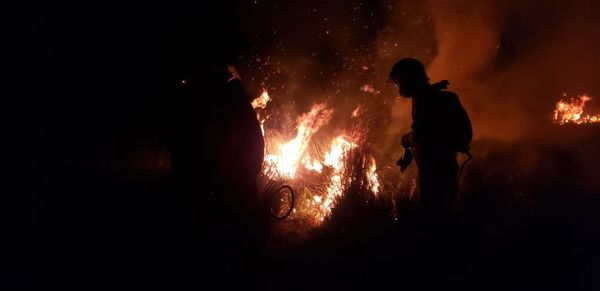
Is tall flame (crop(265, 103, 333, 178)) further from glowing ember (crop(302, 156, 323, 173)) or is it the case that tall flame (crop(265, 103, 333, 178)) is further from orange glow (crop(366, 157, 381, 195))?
orange glow (crop(366, 157, 381, 195))

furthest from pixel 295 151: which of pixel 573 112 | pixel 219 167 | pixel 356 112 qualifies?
pixel 573 112

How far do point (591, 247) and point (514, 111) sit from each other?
6239 millimetres

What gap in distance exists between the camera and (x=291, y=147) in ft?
20.7

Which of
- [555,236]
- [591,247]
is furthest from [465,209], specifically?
[591,247]

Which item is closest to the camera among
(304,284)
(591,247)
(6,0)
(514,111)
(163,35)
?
(6,0)

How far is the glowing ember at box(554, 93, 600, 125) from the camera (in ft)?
34.1

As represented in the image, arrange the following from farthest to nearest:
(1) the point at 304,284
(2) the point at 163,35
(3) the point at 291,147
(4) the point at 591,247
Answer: (3) the point at 291,147
(4) the point at 591,247
(1) the point at 304,284
(2) the point at 163,35

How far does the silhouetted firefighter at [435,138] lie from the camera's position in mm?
4035

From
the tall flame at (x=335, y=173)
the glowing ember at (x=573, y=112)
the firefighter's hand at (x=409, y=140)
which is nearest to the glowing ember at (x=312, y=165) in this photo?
the tall flame at (x=335, y=173)

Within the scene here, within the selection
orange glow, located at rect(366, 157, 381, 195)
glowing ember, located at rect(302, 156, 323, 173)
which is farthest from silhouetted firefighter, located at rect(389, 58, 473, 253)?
glowing ember, located at rect(302, 156, 323, 173)

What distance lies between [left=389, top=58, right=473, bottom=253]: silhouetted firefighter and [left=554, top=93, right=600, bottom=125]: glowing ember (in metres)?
7.75

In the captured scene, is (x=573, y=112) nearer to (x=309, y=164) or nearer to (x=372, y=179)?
(x=372, y=179)

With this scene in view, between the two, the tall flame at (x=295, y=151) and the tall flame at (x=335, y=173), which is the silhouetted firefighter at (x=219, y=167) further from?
the tall flame at (x=295, y=151)

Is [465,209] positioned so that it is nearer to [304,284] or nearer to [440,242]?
[440,242]
